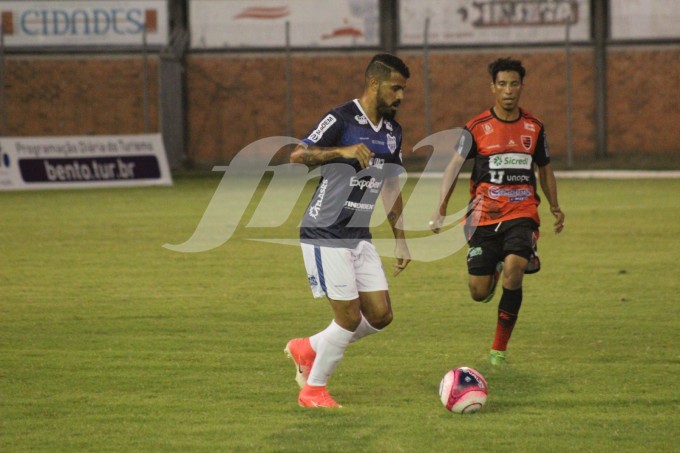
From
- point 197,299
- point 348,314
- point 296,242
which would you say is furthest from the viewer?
point 296,242

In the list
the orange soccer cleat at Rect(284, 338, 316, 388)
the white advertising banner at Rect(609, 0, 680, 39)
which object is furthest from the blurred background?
the orange soccer cleat at Rect(284, 338, 316, 388)

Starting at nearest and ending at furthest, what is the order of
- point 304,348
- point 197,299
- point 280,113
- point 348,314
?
point 348,314
point 304,348
point 197,299
point 280,113

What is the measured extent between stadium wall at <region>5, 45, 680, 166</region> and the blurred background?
0.04 m

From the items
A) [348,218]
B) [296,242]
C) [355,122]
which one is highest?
[355,122]

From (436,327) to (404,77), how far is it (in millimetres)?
3375

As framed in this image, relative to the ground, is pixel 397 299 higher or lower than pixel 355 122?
lower

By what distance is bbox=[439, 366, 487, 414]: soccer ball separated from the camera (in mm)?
7266

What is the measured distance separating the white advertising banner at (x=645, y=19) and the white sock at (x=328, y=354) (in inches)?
1126

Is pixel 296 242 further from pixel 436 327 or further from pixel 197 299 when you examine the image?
pixel 436 327

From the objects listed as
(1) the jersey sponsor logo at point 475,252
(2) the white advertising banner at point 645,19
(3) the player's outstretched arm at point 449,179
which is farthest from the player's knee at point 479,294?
(2) the white advertising banner at point 645,19

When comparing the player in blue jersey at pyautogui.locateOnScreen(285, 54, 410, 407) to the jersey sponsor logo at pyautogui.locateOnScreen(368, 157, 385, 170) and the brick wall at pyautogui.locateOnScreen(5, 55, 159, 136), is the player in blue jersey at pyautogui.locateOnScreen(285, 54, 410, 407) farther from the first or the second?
the brick wall at pyautogui.locateOnScreen(5, 55, 159, 136)

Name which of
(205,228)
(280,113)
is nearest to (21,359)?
(205,228)

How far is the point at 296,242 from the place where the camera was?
17.0m

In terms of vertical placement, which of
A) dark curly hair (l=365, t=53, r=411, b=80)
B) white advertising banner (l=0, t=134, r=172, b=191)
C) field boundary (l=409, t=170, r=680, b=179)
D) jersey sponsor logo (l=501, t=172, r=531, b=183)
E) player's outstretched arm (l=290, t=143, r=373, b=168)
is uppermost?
dark curly hair (l=365, t=53, r=411, b=80)
